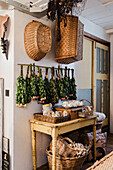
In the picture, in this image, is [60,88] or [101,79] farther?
[101,79]

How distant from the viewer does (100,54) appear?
445 cm

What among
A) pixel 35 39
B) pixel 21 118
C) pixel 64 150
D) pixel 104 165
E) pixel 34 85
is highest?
pixel 35 39

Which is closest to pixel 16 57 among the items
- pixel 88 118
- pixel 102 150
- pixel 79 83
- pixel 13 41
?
pixel 13 41

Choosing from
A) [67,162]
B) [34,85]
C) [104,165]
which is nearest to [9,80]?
[34,85]

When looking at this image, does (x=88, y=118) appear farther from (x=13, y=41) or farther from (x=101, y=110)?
(x=101, y=110)

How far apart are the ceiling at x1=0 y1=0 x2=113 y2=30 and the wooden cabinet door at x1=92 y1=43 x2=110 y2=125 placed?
525mm

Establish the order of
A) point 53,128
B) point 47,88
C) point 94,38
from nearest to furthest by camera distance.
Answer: point 53,128 → point 47,88 → point 94,38

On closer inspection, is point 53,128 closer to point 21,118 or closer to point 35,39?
point 21,118

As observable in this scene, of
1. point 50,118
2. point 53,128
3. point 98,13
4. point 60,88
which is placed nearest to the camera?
point 53,128

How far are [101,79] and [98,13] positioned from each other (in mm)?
1625

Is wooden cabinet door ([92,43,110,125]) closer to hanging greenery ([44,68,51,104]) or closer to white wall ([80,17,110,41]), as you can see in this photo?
white wall ([80,17,110,41])

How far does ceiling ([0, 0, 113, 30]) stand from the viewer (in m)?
3.14

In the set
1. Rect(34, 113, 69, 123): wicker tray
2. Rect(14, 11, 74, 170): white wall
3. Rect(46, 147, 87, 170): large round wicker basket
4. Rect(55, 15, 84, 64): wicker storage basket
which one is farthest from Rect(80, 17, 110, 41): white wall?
Rect(46, 147, 87, 170): large round wicker basket

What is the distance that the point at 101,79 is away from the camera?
176 inches
